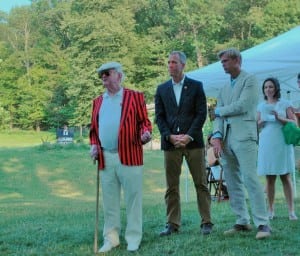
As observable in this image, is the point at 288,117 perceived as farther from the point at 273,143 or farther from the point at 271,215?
the point at 271,215

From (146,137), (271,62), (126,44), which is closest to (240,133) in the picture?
(146,137)

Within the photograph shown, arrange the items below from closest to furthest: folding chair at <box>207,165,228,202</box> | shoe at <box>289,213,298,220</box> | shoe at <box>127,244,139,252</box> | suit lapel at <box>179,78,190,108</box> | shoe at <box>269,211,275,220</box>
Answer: shoe at <box>127,244,139,252</box> < suit lapel at <box>179,78,190,108</box> < shoe at <box>289,213,298,220</box> < shoe at <box>269,211,275,220</box> < folding chair at <box>207,165,228,202</box>

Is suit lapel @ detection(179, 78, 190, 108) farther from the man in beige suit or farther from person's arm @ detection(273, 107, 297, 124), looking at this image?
person's arm @ detection(273, 107, 297, 124)

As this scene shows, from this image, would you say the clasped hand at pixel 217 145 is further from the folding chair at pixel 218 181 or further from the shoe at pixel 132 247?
the folding chair at pixel 218 181

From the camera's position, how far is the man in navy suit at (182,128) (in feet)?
16.5

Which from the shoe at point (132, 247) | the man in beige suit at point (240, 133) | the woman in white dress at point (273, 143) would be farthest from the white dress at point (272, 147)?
the shoe at point (132, 247)

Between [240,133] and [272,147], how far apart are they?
1345 mm

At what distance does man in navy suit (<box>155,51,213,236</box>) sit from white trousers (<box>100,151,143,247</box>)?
460 mm

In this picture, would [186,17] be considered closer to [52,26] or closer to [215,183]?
[52,26]

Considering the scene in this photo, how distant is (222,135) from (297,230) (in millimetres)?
1202

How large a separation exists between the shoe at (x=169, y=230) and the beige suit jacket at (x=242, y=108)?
102 cm

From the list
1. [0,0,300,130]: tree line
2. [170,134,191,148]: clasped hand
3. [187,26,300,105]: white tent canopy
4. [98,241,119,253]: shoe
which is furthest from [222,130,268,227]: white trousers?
[0,0,300,130]: tree line

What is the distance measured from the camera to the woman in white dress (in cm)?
586

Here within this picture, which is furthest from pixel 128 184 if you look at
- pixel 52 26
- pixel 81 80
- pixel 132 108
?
pixel 52 26
